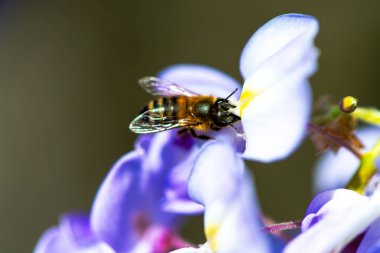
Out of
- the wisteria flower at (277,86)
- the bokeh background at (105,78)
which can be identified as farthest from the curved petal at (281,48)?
the bokeh background at (105,78)

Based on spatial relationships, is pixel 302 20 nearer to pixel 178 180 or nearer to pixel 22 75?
pixel 178 180

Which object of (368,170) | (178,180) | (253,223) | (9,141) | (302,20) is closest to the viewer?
(253,223)

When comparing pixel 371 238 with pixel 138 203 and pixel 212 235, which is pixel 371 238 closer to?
pixel 212 235

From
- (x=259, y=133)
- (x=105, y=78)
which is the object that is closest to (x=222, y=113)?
(x=259, y=133)

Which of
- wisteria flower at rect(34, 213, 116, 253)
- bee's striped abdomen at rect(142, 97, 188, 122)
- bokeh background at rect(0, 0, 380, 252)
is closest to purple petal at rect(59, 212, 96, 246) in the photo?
wisteria flower at rect(34, 213, 116, 253)

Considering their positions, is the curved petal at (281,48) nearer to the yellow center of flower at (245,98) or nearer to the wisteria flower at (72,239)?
the yellow center of flower at (245,98)

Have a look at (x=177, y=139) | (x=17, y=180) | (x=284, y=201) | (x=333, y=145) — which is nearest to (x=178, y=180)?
(x=177, y=139)
